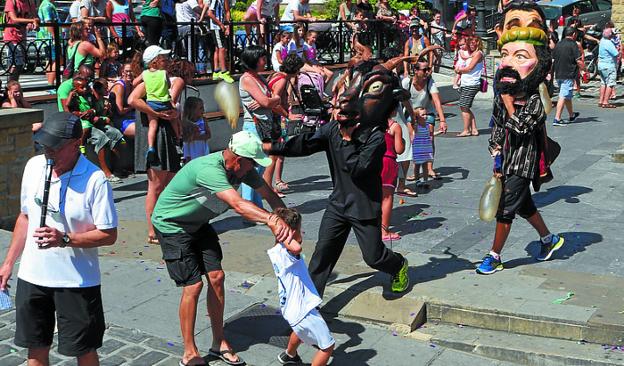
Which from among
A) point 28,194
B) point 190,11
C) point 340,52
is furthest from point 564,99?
point 28,194

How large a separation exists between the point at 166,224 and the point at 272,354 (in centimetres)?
123

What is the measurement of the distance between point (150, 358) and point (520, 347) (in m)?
2.62

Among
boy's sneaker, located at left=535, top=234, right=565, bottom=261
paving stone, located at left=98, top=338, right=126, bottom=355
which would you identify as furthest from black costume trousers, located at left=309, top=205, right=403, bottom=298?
boy's sneaker, located at left=535, top=234, right=565, bottom=261

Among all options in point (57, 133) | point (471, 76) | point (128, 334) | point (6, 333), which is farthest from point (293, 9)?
point (57, 133)

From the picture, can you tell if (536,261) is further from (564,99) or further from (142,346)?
(564,99)

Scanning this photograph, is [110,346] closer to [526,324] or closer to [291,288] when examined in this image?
[291,288]

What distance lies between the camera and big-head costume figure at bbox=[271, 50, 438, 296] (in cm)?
678

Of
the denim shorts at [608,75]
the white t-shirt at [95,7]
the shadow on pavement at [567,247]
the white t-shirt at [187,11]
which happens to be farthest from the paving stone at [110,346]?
the denim shorts at [608,75]

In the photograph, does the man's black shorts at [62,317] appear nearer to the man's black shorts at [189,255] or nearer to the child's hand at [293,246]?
the man's black shorts at [189,255]

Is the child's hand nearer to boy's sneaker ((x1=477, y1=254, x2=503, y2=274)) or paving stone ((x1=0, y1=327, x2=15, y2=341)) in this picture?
paving stone ((x1=0, y1=327, x2=15, y2=341))

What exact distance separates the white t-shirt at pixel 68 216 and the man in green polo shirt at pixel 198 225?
0.94 metres

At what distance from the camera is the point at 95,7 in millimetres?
14586

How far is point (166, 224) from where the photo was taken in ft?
20.1

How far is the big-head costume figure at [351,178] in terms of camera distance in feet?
22.2
